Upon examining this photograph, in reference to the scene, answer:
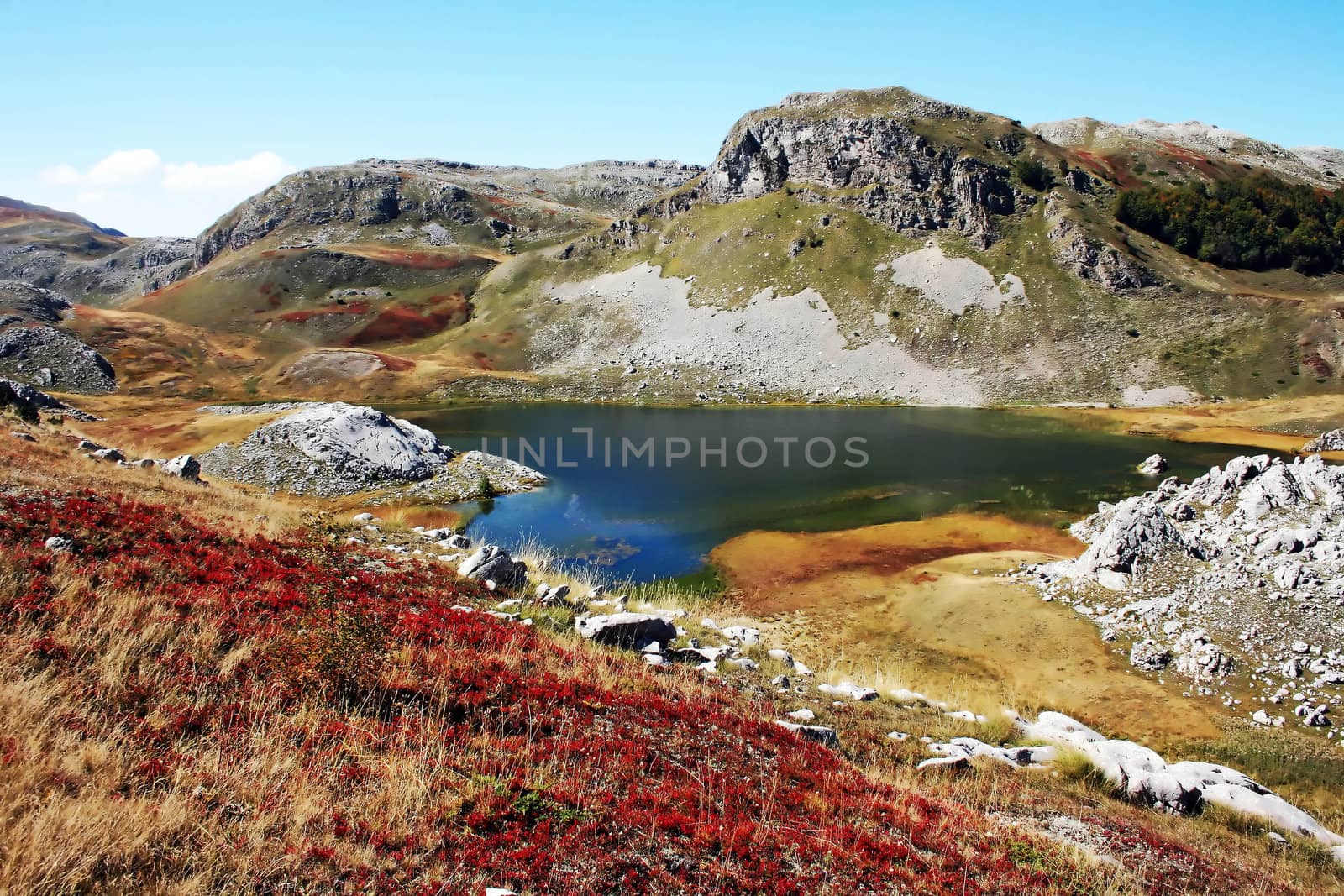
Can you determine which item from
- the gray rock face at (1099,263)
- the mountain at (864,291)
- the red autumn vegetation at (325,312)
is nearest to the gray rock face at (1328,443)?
the mountain at (864,291)

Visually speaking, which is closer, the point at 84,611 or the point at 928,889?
the point at 928,889

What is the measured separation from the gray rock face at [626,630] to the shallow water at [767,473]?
17.9m

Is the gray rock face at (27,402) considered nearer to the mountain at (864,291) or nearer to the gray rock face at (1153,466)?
the mountain at (864,291)

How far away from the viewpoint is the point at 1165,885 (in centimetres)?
912

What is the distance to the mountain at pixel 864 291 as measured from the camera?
350 ft

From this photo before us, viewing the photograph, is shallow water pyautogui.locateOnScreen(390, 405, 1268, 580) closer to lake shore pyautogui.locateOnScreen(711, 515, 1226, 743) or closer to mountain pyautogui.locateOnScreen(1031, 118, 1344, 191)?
lake shore pyautogui.locateOnScreen(711, 515, 1226, 743)

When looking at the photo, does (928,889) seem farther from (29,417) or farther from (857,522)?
(29,417)

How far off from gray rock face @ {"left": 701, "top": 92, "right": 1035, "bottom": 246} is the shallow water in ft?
200

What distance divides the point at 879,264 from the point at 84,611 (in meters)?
136

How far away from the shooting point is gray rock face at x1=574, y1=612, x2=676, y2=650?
17781 millimetres

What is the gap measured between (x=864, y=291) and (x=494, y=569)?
11785 cm

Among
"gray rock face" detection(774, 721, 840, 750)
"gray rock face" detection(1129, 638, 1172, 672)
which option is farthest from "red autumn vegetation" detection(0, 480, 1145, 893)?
"gray rock face" detection(1129, 638, 1172, 672)

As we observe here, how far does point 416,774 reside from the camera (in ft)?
25.3

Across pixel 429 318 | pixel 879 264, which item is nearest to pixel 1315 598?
pixel 879 264
